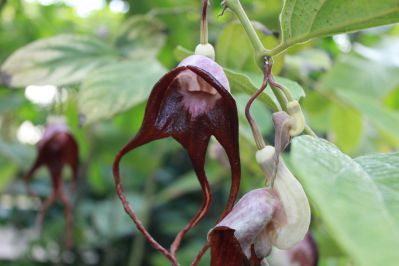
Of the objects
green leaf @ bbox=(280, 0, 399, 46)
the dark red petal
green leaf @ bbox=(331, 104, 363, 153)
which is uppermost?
green leaf @ bbox=(280, 0, 399, 46)

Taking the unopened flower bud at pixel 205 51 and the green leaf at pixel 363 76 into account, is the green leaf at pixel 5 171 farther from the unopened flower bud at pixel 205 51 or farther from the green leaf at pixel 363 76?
the unopened flower bud at pixel 205 51

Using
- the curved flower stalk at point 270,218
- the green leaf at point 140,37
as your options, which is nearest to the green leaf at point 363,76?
the green leaf at point 140,37

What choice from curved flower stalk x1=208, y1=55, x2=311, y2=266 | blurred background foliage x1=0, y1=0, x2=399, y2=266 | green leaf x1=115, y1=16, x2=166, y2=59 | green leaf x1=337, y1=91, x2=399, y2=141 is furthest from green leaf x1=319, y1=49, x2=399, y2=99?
curved flower stalk x1=208, y1=55, x2=311, y2=266

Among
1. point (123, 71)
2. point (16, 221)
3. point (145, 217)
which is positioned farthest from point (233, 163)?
point (16, 221)

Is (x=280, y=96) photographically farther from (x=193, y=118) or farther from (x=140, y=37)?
(x=140, y=37)

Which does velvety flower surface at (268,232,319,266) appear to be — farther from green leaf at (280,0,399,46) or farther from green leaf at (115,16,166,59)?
→ green leaf at (115,16,166,59)

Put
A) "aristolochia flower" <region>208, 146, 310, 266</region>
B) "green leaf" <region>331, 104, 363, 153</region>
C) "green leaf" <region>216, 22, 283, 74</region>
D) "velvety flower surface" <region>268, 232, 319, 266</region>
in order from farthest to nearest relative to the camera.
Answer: "green leaf" <region>331, 104, 363, 153</region> < "green leaf" <region>216, 22, 283, 74</region> < "velvety flower surface" <region>268, 232, 319, 266</region> < "aristolochia flower" <region>208, 146, 310, 266</region>
